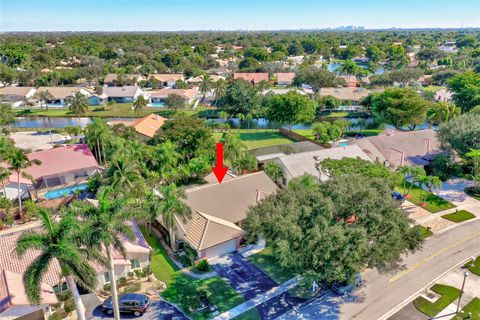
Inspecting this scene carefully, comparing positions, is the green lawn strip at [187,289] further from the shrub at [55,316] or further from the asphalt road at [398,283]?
the shrub at [55,316]

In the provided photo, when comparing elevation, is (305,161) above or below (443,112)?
below

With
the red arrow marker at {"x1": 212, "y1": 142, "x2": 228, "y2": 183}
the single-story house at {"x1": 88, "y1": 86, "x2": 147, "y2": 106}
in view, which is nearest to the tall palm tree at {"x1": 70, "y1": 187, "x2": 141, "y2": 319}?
the red arrow marker at {"x1": 212, "y1": 142, "x2": 228, "y2": 183}

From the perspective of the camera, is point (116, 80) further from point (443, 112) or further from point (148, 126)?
point (443, 112)

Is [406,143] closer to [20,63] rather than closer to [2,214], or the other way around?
[2,214]

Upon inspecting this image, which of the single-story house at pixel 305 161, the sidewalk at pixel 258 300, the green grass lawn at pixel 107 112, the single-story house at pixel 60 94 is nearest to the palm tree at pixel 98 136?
the single-story house at pixel 305 161

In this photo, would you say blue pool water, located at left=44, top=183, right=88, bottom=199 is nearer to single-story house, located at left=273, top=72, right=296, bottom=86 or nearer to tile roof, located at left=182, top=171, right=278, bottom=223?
tile roof, located at left=182, top=171, right=278, bottom=223

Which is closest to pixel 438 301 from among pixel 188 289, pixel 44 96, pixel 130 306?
pixel 188 289

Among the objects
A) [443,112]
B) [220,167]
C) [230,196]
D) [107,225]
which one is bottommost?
[230,196]
